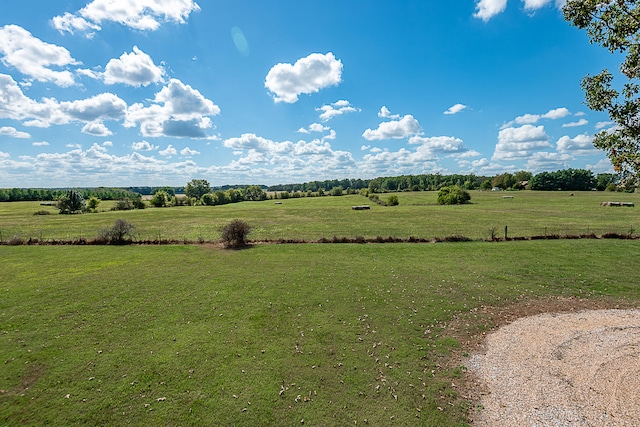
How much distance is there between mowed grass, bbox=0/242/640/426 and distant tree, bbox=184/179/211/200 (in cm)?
11197

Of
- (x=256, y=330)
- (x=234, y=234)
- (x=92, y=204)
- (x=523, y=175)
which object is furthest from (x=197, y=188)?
(x=523, y=175)

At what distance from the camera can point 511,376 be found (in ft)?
29.8

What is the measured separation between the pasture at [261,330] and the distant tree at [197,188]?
111 meters

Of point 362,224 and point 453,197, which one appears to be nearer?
point 362,224

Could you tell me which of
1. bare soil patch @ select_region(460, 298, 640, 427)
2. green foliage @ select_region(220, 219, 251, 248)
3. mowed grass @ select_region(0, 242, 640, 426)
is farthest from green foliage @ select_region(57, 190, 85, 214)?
bare soil patch @ select_region(460, 298, 640, 427)

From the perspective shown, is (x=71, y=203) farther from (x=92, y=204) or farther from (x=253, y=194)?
(x=253, y=194)

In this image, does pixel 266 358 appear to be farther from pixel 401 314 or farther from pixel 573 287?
pixel 573 287

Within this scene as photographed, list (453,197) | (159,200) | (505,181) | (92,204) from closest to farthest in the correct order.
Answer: (92,204) < (453,197) < (159,200) < (505,181)

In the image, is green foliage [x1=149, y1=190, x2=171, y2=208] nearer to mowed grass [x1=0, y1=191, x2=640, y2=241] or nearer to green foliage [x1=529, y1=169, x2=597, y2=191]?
mowed grass [x1=0, y1=191, x2=640, y2=241]

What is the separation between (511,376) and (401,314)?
4.97 meters

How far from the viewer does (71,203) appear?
7894 cm

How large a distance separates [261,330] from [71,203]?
92946 millimetres

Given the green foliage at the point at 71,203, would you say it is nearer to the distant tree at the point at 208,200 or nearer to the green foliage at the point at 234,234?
the distant tree at the point at 208,200

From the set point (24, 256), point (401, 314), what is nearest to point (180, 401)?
point (401, 314)
